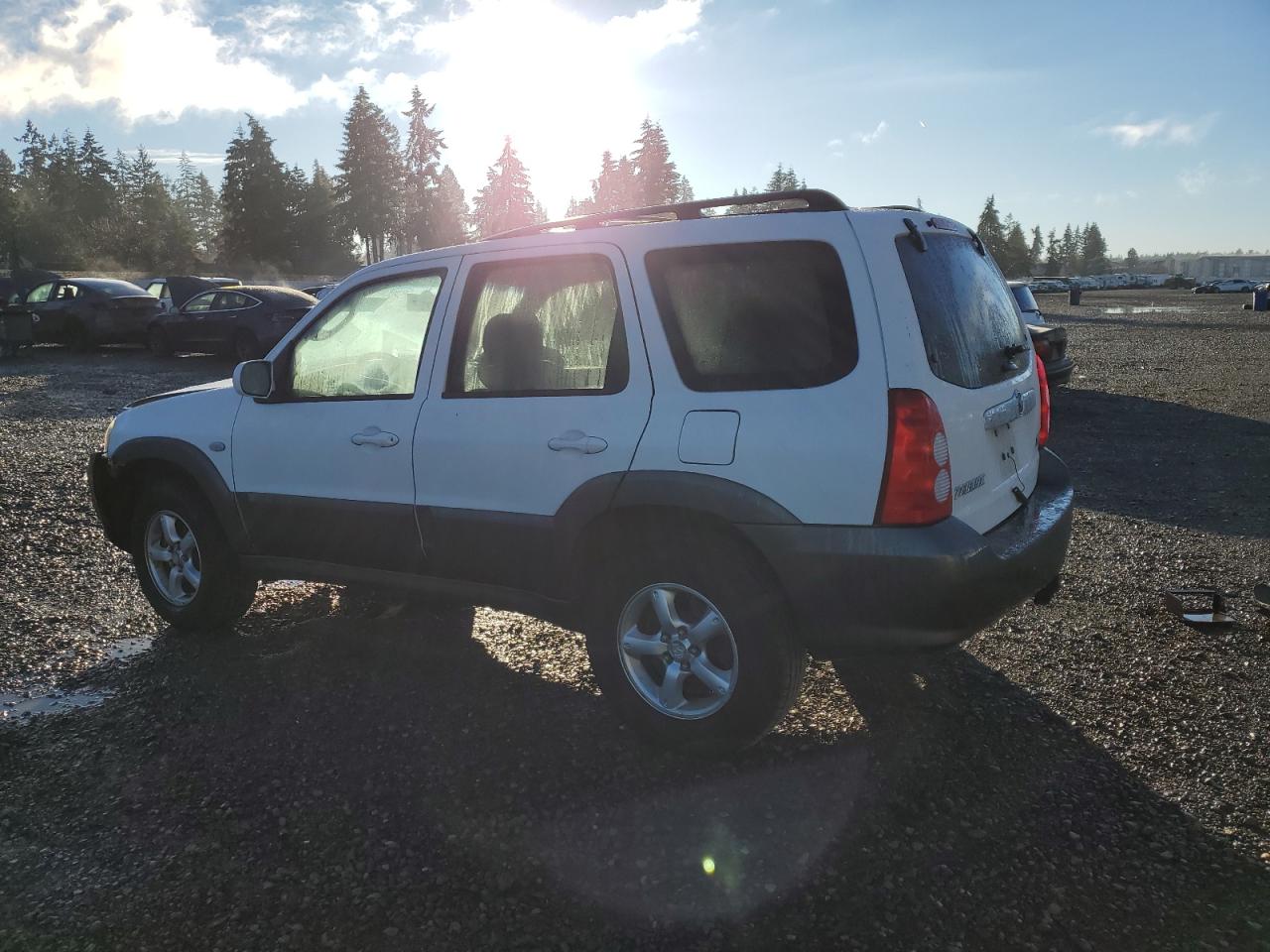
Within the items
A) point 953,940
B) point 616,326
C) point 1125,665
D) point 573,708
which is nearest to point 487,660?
point 573,708

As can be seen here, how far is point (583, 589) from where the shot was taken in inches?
139

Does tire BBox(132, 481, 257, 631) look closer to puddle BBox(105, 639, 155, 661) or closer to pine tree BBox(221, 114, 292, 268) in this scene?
puddle BBox(105, 639, 155, 661)

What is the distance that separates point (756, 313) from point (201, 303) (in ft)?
59.1

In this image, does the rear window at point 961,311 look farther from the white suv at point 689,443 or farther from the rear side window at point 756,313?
the rear side window at point 756,313

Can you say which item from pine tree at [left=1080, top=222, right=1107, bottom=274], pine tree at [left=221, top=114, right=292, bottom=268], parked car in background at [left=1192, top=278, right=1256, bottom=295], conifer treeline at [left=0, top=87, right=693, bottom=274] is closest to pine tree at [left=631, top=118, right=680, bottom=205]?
conifer treeline at [left=0, top=87, right=693, bottom=274]

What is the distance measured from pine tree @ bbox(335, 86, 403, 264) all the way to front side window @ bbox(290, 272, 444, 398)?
253ft

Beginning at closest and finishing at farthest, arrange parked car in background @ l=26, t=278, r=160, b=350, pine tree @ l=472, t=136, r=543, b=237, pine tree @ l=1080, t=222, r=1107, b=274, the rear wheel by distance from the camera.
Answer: the rear wheel
parked car in background @ l=26, t=278, r=160, b=350
pine tree @ l=472, t=136, r=543, b=237
pine tree @ l=1080, t=222, r=1107, b=274

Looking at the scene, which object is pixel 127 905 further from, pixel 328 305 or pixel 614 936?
pixel 328 305

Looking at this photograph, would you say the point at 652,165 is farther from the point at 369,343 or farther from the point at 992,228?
the point at 369,343

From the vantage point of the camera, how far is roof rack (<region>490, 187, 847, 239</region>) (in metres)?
3.23

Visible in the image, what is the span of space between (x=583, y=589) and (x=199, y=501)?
233cm

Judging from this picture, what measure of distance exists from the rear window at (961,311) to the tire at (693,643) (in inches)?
37.2

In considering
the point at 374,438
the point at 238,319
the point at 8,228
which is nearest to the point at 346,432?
the point at 374,438

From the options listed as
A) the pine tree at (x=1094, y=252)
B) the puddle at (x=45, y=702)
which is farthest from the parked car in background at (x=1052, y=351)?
the pine tree at (x=1094, y=252)
